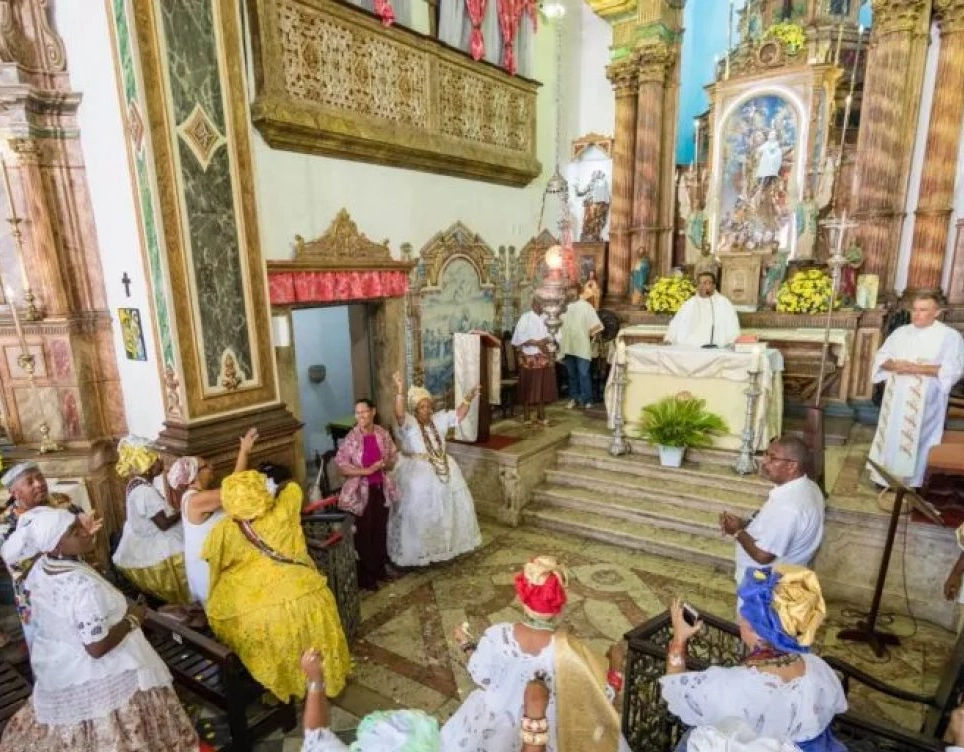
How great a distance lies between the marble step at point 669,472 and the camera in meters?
6.46

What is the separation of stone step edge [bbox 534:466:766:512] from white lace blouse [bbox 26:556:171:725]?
204 inches

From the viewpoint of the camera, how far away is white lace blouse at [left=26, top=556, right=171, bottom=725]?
260cm

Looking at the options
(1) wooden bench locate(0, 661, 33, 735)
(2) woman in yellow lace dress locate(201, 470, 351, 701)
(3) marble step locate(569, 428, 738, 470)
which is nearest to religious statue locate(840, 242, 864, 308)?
A: (3) marble step locate(569, 428, 738, 470)

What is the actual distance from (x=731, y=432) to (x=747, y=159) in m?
5.30

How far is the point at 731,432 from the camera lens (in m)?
6.88

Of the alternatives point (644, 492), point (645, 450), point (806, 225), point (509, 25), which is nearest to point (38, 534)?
point (644, 492)

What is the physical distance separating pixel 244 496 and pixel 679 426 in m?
5.09

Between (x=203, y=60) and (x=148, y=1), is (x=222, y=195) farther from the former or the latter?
(x=148, y=1)

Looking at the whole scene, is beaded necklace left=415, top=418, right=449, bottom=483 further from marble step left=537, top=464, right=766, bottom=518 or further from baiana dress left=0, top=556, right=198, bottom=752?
baiana dress left=0, top=556, right=198, bottom=752

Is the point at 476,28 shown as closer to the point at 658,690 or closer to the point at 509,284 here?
the point at 509,284

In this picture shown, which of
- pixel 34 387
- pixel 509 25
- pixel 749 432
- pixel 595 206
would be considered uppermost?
pixel 509 25

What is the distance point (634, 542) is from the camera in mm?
6324

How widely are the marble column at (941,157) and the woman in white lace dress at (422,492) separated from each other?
7.28 metres

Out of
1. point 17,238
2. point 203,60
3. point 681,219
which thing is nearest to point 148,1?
point 203,60
